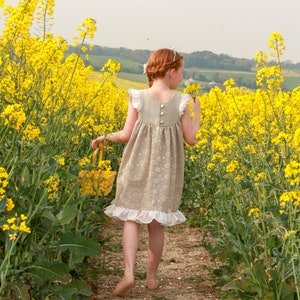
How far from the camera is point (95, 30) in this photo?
401 centimetres

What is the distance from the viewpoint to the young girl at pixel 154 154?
4273 millimetres

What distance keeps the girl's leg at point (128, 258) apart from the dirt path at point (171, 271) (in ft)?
0.30

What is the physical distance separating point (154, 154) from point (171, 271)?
991 mm

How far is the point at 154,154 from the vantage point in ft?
14.0

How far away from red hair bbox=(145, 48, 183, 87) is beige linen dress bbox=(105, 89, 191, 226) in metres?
0.13

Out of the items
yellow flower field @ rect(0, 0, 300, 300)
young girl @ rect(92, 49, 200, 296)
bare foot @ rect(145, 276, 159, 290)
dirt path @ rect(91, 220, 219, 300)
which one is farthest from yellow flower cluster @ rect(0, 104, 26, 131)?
bare foot @ rect(145, 276, 159, 290)

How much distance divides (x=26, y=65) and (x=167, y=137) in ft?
2.98

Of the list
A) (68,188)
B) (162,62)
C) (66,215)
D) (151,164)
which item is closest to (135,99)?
(162,62)

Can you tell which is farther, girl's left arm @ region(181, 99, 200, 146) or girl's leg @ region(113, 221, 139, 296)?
girl's left arm @ region(181, 99, 200, 146)

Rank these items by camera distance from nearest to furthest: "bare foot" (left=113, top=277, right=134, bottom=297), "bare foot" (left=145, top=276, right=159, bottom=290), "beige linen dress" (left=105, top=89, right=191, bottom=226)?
"bare foot" (left=113, top=277, right=134, bottom=297) → "beige linen dress" (left=105, top=89, right=191, bottom=226) → "bare foot" (left=145, top=276, right=159, bottom=290)

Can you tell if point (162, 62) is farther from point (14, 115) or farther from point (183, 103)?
point (14, 115)

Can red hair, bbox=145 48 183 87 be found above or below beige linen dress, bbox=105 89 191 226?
above

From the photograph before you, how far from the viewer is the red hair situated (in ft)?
14.1

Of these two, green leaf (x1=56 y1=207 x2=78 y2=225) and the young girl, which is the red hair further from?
green leaf (x1=56 y1=207 x2=78 y2=225)
